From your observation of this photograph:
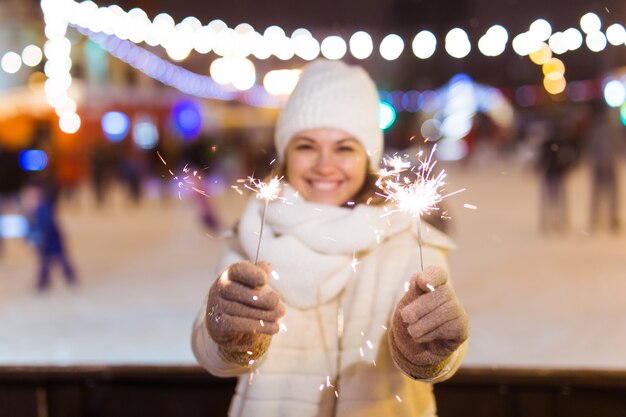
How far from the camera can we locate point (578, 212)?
7.28 metres

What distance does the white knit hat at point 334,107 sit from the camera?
1.40 m

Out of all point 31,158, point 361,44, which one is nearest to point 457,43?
point 361,44

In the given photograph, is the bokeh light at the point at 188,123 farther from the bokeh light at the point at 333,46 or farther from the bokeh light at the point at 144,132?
the bokeh light at the point at 333,46

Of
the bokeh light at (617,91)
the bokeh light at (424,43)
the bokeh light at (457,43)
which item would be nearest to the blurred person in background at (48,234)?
the bokeh light at (424,43)

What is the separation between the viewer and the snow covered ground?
2.98 metres

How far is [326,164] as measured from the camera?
139cm

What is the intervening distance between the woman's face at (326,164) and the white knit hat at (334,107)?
0.07ft

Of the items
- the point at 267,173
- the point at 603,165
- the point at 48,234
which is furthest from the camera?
the point at 603,165

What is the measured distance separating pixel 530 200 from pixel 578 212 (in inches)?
55.6

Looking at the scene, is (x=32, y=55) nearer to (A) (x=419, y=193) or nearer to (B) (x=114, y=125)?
(B) (x=114, y=125)

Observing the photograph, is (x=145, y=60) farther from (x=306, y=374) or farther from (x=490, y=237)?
(x=306, y=374)

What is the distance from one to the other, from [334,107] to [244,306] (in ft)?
1.64

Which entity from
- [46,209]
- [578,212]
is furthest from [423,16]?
[578,212]

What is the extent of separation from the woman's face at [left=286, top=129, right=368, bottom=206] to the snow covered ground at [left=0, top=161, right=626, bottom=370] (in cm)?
147
